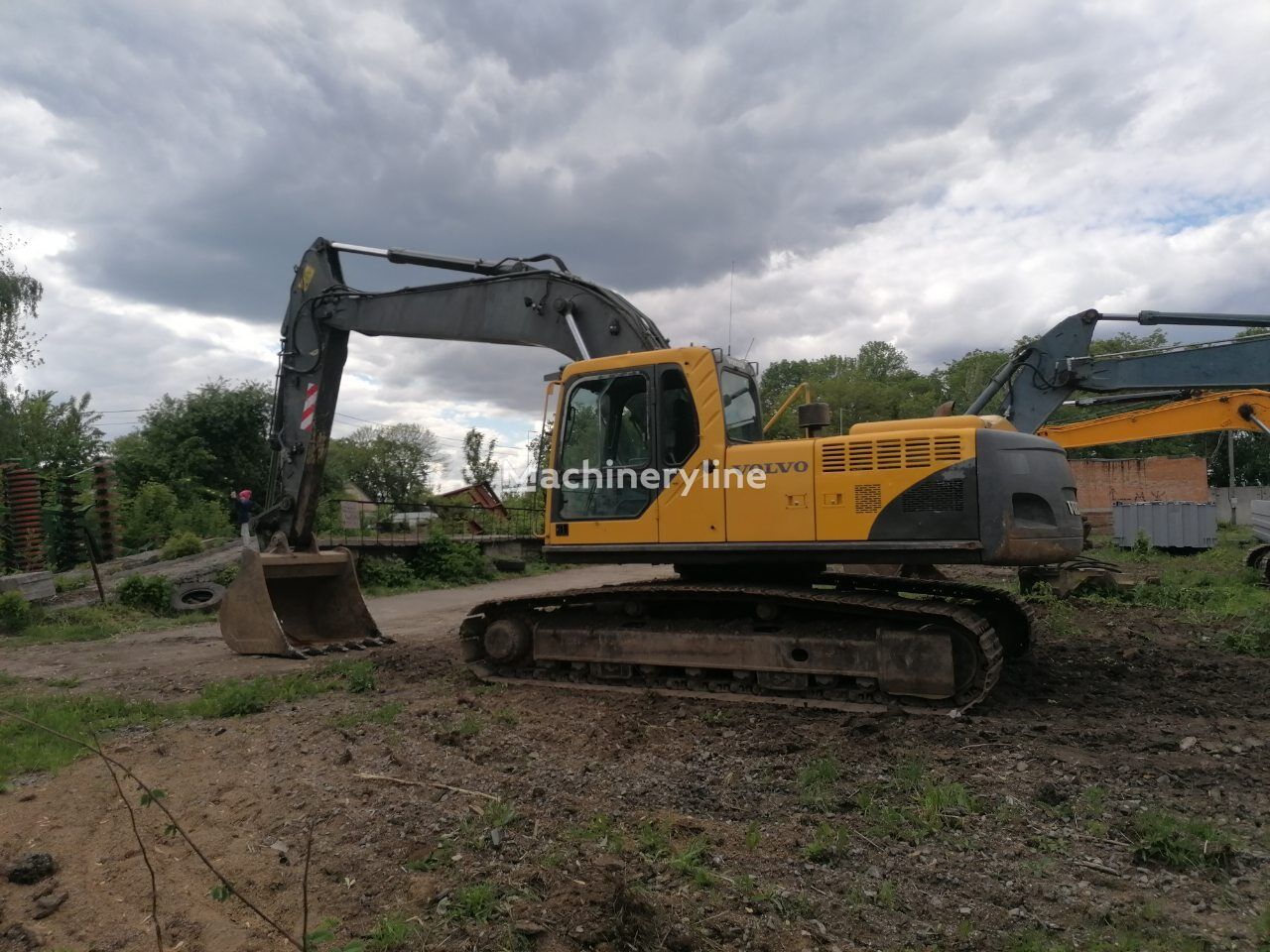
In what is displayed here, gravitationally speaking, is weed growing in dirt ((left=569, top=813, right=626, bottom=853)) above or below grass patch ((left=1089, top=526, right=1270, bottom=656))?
below

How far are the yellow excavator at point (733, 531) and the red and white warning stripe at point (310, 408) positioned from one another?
152cm

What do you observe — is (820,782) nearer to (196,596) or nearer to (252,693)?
(252,693)

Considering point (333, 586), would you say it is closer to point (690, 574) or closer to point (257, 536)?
point (257, 536)

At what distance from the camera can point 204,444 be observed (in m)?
26.2

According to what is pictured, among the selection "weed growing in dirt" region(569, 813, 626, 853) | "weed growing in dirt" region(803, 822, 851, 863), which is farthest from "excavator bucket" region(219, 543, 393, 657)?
"weed growing in dirt" region(803, 822, 851, 863)

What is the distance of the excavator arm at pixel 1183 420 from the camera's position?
15.7 metres

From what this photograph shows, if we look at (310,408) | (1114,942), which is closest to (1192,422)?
(310,408)

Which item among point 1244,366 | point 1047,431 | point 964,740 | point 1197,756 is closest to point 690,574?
point 964,740

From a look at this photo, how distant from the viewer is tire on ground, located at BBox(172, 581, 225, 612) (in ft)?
43.0

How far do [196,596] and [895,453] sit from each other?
11.8 meters

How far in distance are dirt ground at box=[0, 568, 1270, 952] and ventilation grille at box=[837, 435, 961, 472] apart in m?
1.77

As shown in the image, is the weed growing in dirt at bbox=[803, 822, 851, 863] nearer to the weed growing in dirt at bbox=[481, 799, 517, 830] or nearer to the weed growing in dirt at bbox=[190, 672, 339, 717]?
the weed growing in dirt at bbox=[481, 799, 517, 830]

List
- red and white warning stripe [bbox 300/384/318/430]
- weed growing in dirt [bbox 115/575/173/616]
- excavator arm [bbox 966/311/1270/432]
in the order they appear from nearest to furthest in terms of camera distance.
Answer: red and white warning stripe [bbox 300/384/318/430]
excavator arm [bbox 966/311/1270/432]
weed growing in dirt [bbox 115/575/173/616]

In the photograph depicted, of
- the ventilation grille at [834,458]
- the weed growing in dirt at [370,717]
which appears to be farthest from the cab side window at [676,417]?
the weed growing in dirt at [370,717]
